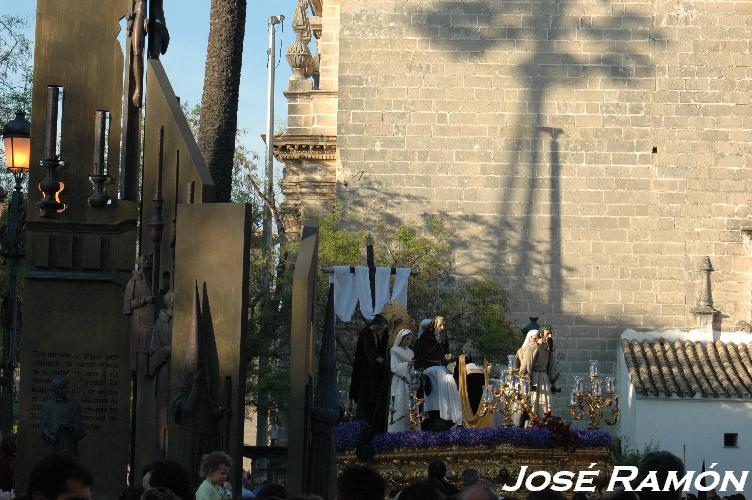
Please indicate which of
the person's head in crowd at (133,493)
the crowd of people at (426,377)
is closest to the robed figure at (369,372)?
the crowd of people at (426,377)

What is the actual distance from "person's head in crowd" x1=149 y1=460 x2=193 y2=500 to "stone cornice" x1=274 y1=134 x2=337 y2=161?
88.1 ft

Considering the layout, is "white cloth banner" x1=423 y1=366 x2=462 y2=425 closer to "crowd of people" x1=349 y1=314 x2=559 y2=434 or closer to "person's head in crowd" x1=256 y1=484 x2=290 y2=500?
"crowd of people" x1=349 y1=314 x2=559 y2=434

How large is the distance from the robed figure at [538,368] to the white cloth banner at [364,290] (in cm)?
744

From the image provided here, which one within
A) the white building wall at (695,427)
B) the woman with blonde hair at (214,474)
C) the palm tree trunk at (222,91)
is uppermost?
the palm tree trunk at (222,91)

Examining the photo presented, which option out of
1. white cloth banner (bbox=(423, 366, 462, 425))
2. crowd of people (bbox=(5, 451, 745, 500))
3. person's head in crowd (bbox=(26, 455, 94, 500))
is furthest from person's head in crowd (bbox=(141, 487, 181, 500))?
white cloth banner (bbox=(423, 366, 462, 425))

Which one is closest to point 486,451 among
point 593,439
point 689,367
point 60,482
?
point 593,439

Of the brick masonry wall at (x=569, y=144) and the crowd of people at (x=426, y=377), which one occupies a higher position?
the brick masonry wall at (x=569, y=144)

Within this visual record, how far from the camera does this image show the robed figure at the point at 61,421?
13609 mm

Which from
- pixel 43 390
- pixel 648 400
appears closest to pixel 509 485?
pixel 43 390

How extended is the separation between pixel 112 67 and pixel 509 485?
29.6 feet

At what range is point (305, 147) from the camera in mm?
35375

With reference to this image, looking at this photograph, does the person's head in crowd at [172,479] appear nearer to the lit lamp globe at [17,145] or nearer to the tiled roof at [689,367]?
the lit lamp globe at [17,145]

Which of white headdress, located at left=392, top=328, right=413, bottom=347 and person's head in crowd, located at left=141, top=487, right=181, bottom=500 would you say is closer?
person's head in crowd, located at left=141, top=487, right=181, bottom=500

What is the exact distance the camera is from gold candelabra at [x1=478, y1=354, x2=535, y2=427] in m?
22.5
